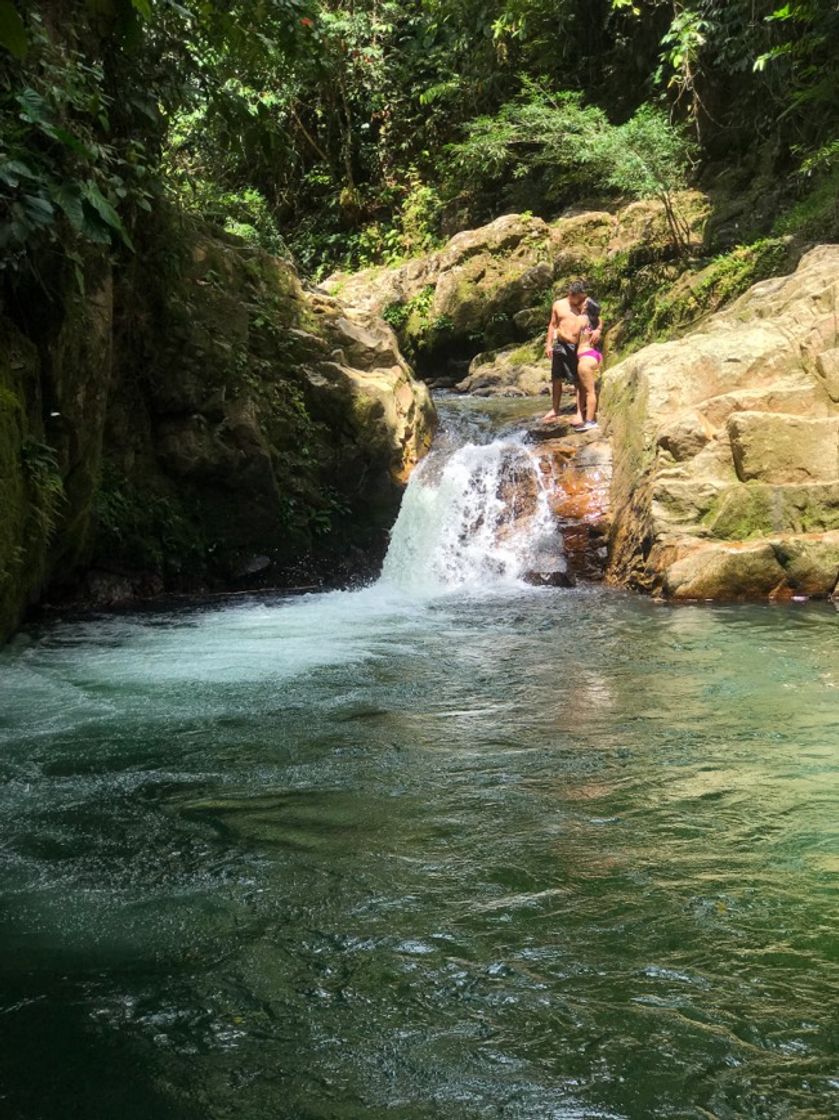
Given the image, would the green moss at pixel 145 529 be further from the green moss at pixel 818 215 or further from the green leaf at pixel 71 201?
the green moss at pixel 818 215

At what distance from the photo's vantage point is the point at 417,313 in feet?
60.1

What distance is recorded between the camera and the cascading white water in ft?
34.6

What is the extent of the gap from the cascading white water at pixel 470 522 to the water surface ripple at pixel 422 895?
4453mm

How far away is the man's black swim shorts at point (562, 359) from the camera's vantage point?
12516 mm

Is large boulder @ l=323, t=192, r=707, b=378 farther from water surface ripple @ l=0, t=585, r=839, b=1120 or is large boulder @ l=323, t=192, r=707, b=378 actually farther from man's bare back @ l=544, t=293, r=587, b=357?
water surface ripple @ l=0, t=585, r=839, b=1120

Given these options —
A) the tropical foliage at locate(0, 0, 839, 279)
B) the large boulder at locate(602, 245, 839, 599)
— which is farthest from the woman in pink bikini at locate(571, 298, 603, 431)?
the tropical foliage at locate(0, 0, 839, 279)

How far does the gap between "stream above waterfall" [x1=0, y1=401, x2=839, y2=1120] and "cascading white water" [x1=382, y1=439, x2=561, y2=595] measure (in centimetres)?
404

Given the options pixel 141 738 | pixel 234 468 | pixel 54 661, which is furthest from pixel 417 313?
pixel 141 738

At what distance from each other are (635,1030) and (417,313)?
16871mm

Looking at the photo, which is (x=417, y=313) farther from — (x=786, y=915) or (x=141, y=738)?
(x=786, y=915)

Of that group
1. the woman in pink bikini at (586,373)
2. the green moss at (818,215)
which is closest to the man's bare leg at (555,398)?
the woman in pink bikini at (586,373)

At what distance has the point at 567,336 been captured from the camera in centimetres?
1267

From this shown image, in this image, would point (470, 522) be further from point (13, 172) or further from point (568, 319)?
point (13, 172)

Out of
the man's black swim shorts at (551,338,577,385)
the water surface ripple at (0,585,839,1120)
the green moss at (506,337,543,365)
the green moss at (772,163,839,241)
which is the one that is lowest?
the water surface ripple at (0,585,839,1120)
